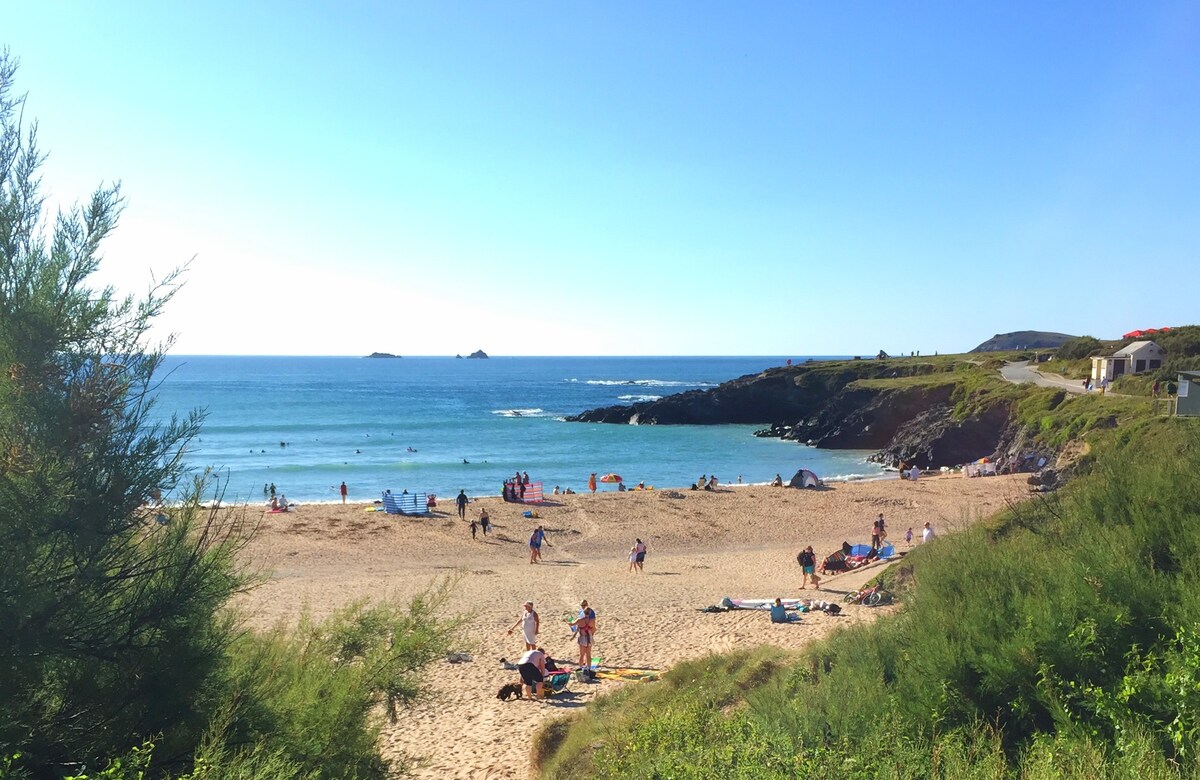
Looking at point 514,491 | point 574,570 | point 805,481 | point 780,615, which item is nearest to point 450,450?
point 514,491

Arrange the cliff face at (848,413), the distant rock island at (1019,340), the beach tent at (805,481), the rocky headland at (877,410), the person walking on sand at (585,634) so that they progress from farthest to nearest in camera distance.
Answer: the distant rock island at (1019,340) < the cliff face at (848,413) < the rocky headland at (877,410) < the beach tent at (805,481) < the person walking on sand at (585,634)

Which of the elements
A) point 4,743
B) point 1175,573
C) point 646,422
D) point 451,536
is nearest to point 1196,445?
point 1175,573

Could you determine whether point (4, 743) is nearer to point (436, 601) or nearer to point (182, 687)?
point (182, 687)

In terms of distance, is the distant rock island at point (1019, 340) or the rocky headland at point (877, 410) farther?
the distant rock island at point (1019, 340)

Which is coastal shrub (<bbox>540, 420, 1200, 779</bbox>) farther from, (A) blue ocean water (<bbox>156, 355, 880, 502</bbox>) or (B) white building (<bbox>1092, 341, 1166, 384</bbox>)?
(B) white building (<bbox>1092, 341, 1166, 384</bbox>)

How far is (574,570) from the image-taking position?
812 inches

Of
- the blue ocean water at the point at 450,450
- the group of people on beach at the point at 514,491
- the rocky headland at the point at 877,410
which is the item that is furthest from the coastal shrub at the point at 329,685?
the rocky headland at the point at 877,410

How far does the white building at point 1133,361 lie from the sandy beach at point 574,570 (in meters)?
12.4

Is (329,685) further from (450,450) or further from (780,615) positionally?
(450,450)

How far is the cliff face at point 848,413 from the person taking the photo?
1687 inches

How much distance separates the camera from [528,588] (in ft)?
59.8

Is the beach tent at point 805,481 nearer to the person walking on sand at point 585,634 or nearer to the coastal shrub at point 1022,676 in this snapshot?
the person walking on sand at point 585,634

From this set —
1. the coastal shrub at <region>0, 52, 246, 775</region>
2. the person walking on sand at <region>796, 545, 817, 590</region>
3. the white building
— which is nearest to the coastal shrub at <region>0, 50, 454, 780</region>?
the coastal shrub at <region>0, 52, 246, 775</region>

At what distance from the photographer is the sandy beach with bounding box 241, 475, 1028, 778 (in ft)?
33.5
